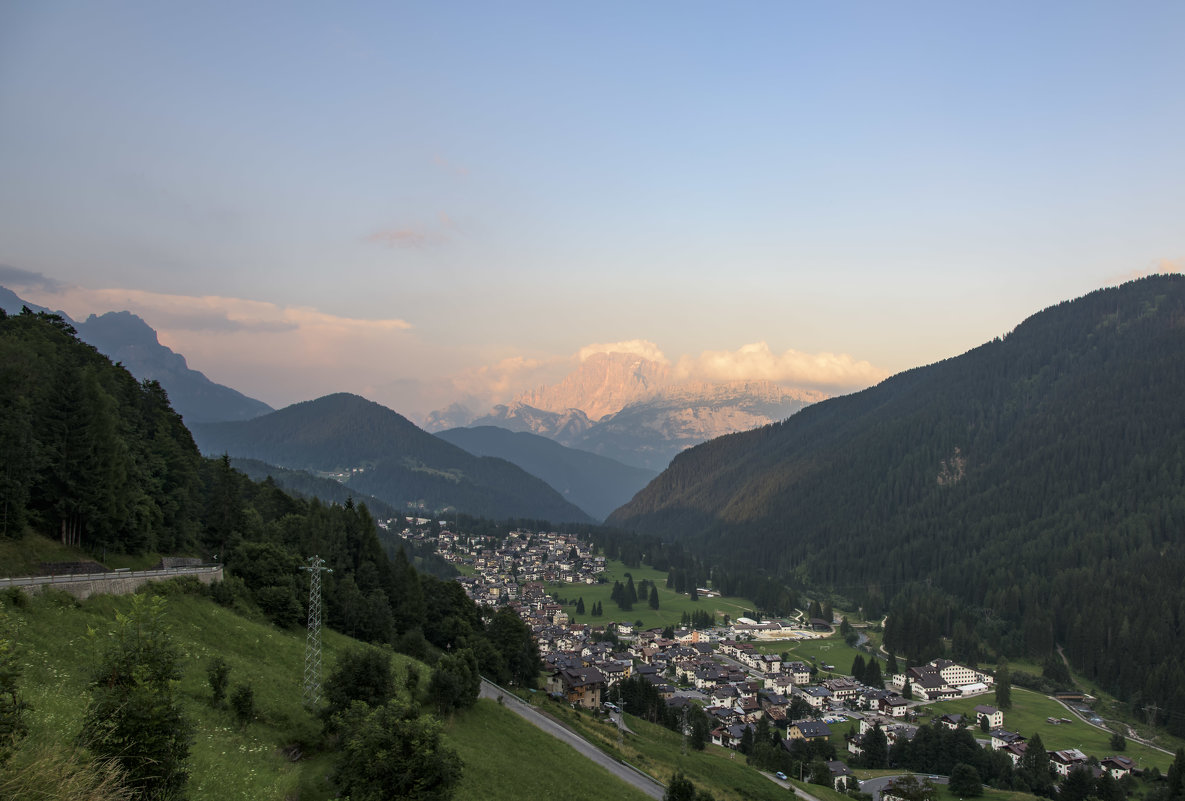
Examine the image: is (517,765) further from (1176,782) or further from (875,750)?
(1176,782)

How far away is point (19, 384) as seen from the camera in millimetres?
47875

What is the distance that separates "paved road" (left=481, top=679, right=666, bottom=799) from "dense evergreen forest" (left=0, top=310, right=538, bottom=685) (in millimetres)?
9038

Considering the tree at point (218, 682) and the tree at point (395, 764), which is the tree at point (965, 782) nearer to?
the tree at point (395, 764)

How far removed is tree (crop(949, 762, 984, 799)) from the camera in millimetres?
76062

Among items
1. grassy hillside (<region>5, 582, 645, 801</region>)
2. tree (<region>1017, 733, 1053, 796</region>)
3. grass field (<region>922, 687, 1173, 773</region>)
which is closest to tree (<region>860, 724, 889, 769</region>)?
tree (<region>1017, 733, 1053, 796</region>)

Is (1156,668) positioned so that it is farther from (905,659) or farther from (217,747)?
(217,747)

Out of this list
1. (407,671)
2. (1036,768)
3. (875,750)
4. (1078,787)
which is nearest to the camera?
(407,671)

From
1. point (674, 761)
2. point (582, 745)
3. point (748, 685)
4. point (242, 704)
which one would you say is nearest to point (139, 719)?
point (242, 704)

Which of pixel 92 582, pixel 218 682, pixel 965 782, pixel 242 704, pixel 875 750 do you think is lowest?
pixel 875 750

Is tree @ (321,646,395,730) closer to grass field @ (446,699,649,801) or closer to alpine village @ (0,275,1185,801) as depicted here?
alpine village @ (0,275,1185,801)

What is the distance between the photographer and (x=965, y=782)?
7600 cm

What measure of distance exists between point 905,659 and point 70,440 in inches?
5837

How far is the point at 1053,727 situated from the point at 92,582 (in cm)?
11867

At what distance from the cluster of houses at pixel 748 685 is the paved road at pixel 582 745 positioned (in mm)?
21910
